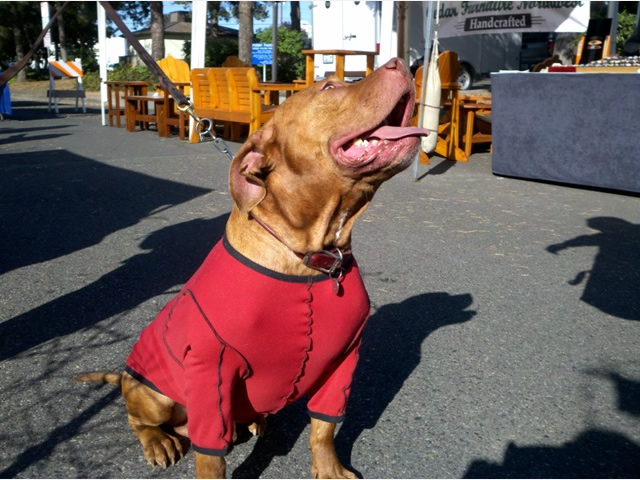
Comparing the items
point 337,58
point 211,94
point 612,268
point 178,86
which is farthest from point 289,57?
point 612,268

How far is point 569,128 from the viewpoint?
8188 millimetres

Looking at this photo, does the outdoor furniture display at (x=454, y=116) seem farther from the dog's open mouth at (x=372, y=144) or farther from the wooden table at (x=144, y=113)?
the dog's open mouth at (x=372, y=144)

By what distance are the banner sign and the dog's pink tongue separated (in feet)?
33.3

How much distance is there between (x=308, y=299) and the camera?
2.32m

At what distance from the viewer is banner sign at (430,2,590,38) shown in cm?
1195

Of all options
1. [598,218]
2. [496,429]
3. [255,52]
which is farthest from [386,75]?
[255,52]

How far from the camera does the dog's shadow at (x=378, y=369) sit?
288cm

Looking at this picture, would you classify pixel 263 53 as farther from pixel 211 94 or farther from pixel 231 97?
pixel 231 97

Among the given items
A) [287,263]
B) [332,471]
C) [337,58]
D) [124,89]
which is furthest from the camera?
[124,89]

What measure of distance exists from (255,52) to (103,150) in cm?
953

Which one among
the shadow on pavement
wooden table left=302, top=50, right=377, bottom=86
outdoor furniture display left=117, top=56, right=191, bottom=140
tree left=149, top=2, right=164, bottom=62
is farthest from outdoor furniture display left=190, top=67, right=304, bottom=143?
tree left=149, top=2, right=164, bottom=62

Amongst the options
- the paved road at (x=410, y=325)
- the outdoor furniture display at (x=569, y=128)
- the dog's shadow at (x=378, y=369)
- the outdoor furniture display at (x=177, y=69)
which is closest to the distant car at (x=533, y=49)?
the outdoor furniture display at (x=177, y=69)

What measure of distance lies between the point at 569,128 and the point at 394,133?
661 centimetres

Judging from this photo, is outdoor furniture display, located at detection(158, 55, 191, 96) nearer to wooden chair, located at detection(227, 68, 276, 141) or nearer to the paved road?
wooden chair, located at detection(227, 68, 276, 141)
